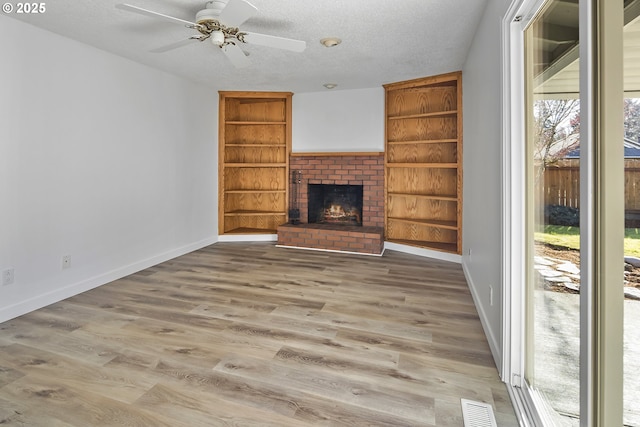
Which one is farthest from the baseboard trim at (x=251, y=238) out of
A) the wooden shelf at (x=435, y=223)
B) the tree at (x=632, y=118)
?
the tree at (x=632, y=118)

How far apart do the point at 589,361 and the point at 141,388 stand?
192 cm

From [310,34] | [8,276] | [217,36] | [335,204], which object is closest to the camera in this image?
[217,36]

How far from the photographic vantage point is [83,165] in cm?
313

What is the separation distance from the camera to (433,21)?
8.86 feet

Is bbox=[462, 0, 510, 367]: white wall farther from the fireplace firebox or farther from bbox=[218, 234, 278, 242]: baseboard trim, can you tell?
bbox=[218, 234, 278, 242]: baseboard trim

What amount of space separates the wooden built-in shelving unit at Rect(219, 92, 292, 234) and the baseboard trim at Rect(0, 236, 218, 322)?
1.27m

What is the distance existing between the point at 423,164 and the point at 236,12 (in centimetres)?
302

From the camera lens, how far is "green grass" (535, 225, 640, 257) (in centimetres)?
Answer: 82

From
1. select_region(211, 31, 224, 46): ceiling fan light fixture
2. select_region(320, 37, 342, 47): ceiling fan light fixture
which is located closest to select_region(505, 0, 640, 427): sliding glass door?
select_region(320, 37, 342, 47): ceiling fan light fixture

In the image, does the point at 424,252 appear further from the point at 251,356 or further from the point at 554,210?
the point at 554,210

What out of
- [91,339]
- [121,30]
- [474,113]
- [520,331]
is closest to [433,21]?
[474,113]

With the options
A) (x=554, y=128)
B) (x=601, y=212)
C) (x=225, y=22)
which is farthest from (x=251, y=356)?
(x=225, y=22)

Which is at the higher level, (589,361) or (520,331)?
(589,361)

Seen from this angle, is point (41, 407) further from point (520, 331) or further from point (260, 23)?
point (260, 23)
